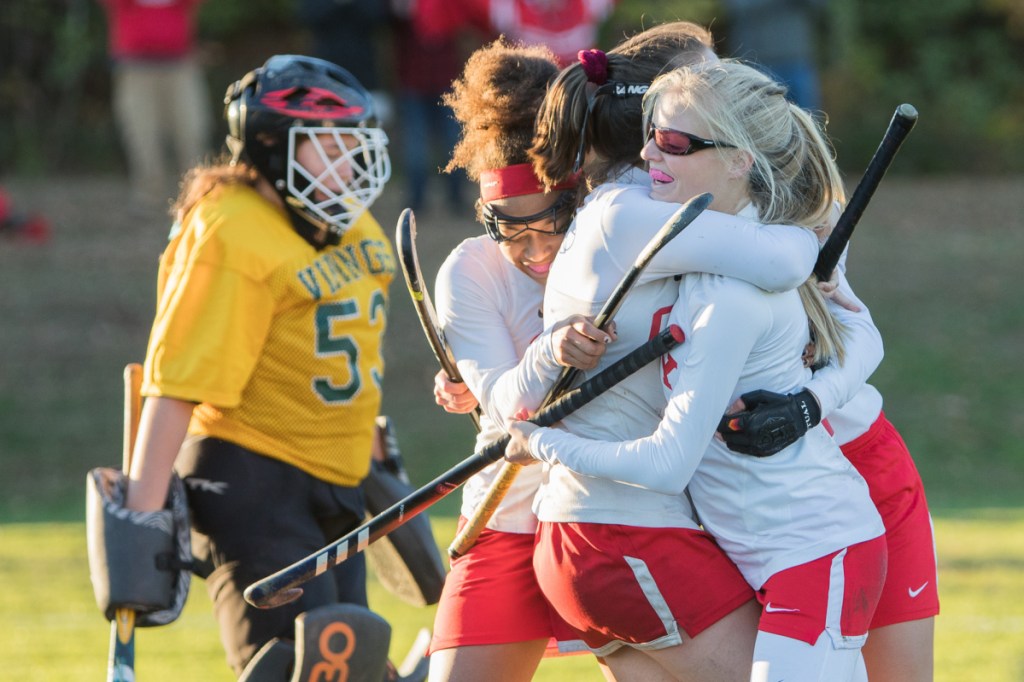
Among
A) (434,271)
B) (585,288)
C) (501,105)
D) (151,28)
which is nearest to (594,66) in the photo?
(501,105)

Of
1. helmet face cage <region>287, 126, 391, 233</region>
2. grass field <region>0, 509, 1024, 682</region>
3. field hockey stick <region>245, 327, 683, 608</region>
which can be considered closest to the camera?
field hockey stick <region>245, 327, 683, 608</region>

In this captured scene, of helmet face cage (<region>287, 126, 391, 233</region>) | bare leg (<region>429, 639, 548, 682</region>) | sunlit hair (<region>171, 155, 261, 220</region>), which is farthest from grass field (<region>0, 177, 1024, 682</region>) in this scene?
bare leg (<region>429, 639, 548, 682</region>)

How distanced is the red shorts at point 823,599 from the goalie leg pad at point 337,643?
1.08m

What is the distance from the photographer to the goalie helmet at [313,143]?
359 centimetres

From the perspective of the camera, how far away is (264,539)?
11.4 ft

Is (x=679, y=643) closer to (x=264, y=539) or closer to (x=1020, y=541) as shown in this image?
(x=264, y=539)

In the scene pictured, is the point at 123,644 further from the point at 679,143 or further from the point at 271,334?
the point at 679,143

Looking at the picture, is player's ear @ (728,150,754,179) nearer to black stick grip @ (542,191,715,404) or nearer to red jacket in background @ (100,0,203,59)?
black stick grip @ (542,191,715,404)

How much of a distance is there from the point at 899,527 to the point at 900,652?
242 mm

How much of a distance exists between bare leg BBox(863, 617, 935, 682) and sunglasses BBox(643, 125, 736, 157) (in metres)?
1.03

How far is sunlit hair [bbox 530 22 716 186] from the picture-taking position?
2.77 metres

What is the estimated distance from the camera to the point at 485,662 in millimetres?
2994

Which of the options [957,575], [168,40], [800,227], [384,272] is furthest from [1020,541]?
[168,40]

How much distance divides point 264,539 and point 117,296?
7.44m
